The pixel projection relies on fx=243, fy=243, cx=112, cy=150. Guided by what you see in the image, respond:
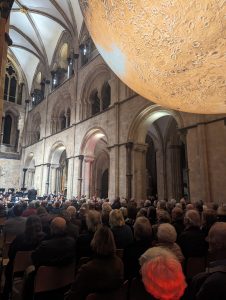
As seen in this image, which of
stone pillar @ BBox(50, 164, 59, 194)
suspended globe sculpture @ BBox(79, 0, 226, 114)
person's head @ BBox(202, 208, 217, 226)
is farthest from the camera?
stone pillar @ BBox(50, 164, 59, 194)

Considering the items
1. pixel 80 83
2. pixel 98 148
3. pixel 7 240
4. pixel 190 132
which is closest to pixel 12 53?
pixel 80 83

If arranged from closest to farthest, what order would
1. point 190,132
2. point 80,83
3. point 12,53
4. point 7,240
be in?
1. point 7,240
2. point 190,132
3. point 80,83
4. point 12,53

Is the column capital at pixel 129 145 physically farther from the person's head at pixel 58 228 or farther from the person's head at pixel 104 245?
the person's head at pixel 104 245

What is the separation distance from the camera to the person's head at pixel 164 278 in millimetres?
1236

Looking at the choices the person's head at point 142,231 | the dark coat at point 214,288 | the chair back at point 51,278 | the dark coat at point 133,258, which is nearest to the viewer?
the dark coat at point 214,288

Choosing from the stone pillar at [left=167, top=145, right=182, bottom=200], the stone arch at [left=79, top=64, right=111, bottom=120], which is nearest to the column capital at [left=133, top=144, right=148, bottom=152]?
the stone pillar at [left=167, top=145, right=182, bottom=200]

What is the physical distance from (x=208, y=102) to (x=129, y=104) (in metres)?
8.86

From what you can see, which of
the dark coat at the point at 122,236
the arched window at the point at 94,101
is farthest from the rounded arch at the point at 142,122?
the dark coat at the point at 122,236

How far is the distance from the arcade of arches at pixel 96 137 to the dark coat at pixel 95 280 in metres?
6.69

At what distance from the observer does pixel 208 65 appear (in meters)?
2.93

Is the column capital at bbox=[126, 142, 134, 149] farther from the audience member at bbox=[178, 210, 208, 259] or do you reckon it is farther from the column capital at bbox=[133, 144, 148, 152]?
the audience member at bbox=[178, 210, 208, 259]

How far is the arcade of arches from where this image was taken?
859 cm

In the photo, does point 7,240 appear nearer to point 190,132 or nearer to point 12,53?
point 190,132

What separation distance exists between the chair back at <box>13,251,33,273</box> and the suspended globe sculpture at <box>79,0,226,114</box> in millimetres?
2666
